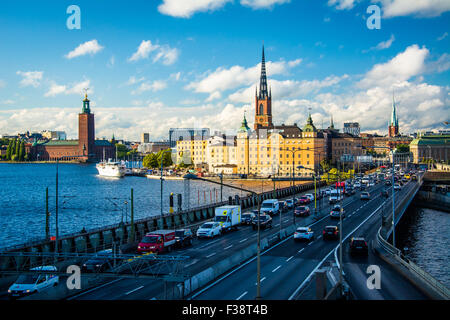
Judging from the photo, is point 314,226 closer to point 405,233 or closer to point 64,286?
point 405,233

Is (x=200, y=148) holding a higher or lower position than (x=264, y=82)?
lower

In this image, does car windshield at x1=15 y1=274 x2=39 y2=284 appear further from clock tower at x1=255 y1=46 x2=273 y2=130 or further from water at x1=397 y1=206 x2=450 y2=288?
clock tower at x1=255 y1=46 x2=273 y2=130

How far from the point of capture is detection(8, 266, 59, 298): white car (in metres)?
19.2

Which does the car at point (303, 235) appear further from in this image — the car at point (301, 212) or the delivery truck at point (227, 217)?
the car at point (301, 212)

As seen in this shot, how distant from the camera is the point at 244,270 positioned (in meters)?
24.2

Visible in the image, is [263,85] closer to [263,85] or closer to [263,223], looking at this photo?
[263,85]

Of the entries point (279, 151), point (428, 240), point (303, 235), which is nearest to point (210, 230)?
point (303, 235)

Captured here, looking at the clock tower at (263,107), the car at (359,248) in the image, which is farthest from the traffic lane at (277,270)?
the clock tower at (263,107)

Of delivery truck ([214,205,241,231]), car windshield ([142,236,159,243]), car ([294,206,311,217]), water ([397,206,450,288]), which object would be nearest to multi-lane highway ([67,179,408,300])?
delivery truck ([214,205,241,231])

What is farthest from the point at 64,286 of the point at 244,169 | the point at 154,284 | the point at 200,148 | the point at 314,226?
the point at 200,148
